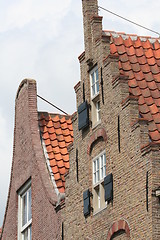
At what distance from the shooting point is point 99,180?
20422 millimetres

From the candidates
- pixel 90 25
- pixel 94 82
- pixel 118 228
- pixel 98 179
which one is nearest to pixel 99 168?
pixel 98 179

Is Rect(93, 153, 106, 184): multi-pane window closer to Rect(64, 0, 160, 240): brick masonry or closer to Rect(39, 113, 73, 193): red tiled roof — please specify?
Rect(64, 0, 160, 240): brick masonry

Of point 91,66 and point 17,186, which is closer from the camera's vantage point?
point 91,66

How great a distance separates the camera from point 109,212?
19469mm

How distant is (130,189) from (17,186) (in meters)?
7.84

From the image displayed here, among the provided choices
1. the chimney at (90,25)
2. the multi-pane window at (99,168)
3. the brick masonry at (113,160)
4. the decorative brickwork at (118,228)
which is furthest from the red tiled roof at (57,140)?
the decorative brickwork at (118,228)

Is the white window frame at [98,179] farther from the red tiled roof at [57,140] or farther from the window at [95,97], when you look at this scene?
the red tiled roof at [57,140]

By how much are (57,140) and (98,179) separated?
14.5 feet

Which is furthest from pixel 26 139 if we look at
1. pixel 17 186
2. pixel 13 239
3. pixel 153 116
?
pixel 153 116

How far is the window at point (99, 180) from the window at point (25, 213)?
4613 mm

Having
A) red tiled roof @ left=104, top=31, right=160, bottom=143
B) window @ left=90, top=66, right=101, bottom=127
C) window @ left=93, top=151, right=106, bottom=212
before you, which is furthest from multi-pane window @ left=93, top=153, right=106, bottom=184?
red tiled roof @ left=104, top=31, right=160, bottom=143

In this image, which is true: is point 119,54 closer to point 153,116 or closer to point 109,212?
point 153,116

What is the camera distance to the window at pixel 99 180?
66.4 feet

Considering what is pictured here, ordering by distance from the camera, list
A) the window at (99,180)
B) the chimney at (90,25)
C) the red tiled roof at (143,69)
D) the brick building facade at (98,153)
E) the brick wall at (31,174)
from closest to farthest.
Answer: the brick building facade at (98,153) < the red tiled roof at (143,69) < the window at (99,180) < the chimney at (90,25) < the brick wall at (31,174)
